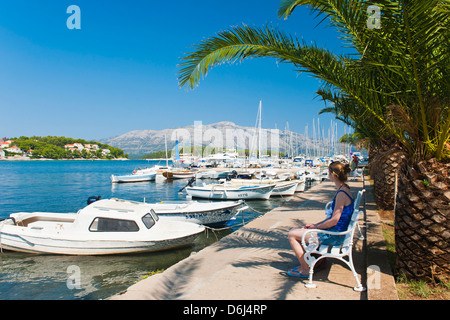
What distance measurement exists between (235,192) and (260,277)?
1972 centimetres

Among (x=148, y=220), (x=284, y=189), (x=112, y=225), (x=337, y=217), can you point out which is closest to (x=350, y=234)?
(x=337, y=217)

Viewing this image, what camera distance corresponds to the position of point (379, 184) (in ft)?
33.2

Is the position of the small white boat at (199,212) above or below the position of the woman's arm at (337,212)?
below

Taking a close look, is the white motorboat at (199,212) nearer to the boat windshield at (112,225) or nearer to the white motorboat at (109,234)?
the white motorboat at (109,234)

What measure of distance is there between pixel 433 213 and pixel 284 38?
142 inches

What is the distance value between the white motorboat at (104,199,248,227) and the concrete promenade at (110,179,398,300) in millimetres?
7327

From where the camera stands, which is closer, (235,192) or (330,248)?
(330,248)

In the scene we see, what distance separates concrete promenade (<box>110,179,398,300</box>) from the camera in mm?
4109

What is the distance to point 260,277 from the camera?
4.82m

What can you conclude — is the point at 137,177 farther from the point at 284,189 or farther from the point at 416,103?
the point at 416,103

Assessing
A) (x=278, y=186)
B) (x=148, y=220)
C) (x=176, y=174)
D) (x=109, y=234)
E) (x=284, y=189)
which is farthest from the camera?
(x=176, y=174)

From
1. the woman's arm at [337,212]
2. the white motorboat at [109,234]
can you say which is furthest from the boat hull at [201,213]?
the woman's arm at [337,212]

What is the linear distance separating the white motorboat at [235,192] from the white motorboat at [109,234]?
519 inches

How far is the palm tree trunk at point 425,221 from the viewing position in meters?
3.84
